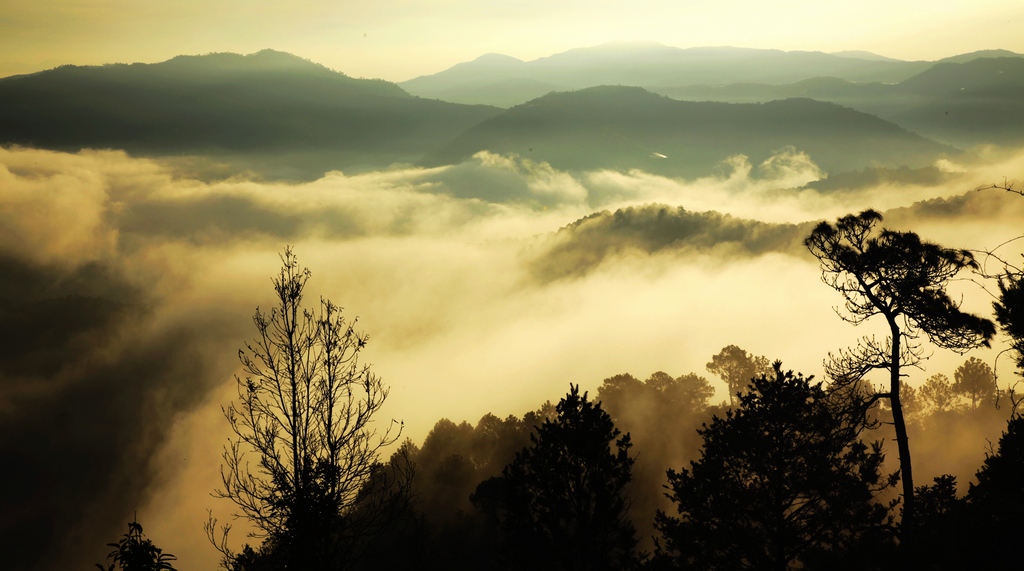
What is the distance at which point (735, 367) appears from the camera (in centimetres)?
8006

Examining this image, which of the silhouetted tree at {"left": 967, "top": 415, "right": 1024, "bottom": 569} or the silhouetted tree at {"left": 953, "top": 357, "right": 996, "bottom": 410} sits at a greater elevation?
the silhouetted tree at {"left": 953, "top": 357, "right": 996, "bottom": 410}

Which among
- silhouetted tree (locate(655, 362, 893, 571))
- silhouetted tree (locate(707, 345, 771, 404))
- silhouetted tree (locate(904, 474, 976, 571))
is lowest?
silhouetted tree (locate(904, 474, 976, 571))

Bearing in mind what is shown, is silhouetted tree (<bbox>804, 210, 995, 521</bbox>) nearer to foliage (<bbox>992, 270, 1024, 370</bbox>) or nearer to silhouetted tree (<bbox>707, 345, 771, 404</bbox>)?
foliage (<bbox>992, 270, 1024, 370</bbox>)

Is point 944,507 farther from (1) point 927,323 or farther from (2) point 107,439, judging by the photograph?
(2) point 107,439

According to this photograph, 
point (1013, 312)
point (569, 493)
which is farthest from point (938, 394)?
point (569, 493)

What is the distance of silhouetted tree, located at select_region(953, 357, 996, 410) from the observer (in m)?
74.2

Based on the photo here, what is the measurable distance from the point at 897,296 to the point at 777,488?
581 cm

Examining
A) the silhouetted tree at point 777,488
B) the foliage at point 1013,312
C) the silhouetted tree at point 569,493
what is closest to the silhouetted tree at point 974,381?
the silhouetted tree at point 777,488

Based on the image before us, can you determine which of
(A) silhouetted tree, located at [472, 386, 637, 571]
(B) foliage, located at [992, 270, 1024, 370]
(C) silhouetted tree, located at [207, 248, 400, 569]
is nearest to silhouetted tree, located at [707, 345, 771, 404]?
(A) silhouetted tree, located at [472, 386, 637, 571]

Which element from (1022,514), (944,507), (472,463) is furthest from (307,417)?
(472,463)

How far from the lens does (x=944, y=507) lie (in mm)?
17016

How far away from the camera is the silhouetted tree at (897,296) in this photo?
1711 centimetres

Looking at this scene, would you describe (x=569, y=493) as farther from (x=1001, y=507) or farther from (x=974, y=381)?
(x=974, y=381)

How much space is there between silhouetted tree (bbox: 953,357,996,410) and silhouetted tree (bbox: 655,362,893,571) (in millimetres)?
67248
